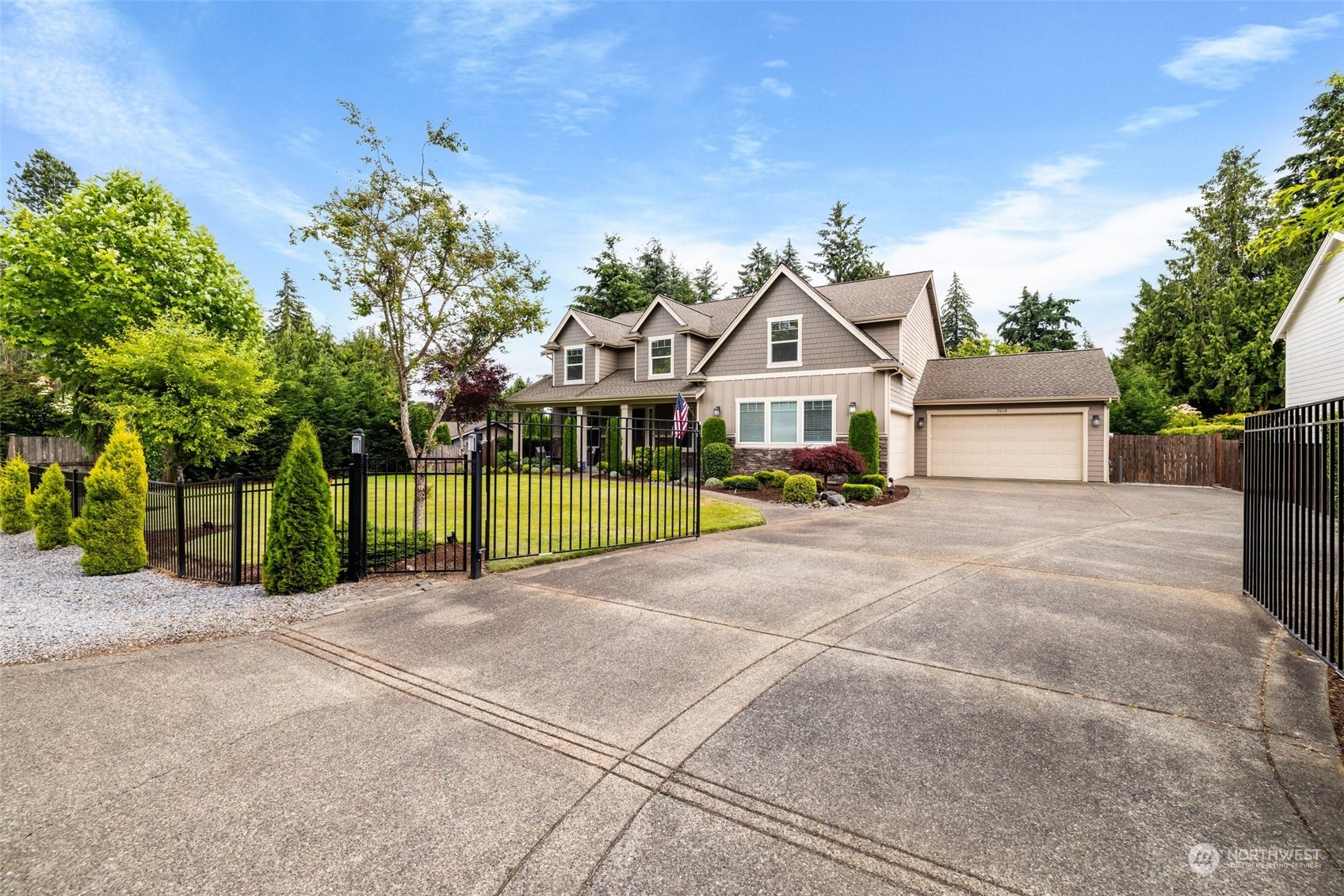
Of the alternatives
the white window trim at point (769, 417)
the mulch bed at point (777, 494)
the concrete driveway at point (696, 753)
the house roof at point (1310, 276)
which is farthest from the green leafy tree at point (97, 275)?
the house roof at point (1310, 276)

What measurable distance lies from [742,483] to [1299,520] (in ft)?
38.4

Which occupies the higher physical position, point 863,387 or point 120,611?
point 863,387

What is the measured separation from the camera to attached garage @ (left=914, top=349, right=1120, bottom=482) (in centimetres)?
1761

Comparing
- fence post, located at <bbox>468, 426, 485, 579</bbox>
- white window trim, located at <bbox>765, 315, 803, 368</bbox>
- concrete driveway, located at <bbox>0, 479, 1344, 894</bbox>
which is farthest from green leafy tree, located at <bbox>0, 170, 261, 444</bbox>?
→ white window trim, located at <bbox>765, 315, 803, 368</bbox>

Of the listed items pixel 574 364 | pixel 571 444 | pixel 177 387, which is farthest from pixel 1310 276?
pixel 177 387

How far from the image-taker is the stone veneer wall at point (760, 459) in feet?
55.2

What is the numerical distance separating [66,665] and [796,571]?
6445 mm

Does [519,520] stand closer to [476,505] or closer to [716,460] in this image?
[476,505]

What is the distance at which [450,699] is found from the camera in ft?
11.1

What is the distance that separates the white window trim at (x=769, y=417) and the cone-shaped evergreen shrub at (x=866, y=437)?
0.84 metres

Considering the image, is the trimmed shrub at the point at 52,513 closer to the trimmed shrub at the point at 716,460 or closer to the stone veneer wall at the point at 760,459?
the trimmed shrub at the point at 716,460

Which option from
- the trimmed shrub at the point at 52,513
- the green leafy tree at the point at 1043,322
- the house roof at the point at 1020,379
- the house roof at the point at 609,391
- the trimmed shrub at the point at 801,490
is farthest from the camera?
the green leafy tree at the point at 1043,322

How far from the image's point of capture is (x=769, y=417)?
17281 mm

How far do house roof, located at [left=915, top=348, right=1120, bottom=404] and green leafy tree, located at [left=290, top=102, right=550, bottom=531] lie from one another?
15.7 m
